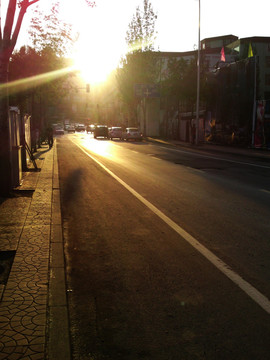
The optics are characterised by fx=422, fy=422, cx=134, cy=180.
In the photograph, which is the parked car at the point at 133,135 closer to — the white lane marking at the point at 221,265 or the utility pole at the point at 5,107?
the utility pole at the point at 5,107

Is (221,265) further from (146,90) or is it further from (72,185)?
(146,90)

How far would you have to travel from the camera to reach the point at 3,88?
9719 mm

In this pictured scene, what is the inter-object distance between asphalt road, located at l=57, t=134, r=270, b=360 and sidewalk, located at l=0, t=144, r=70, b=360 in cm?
15

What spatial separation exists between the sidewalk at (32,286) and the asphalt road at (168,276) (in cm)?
15

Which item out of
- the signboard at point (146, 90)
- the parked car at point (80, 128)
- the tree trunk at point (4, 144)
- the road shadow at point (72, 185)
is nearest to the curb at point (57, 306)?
the road shadow at point (72, 185)

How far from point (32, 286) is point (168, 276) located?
1484mm

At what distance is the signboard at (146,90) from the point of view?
174 feet

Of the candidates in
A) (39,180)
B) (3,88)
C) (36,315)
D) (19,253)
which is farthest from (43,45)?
(36,315)

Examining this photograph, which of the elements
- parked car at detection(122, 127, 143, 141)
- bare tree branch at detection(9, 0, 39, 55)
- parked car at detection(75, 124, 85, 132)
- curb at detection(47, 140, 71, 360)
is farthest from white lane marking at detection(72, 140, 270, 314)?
parked car at detection(75, 124, 85, 132)

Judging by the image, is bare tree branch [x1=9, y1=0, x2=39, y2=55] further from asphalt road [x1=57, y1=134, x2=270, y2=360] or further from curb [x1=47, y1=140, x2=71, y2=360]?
curb [x1=47, y1=140, x2=71, y2=360]

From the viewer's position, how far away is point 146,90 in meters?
53.2

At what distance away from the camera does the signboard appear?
53.0m

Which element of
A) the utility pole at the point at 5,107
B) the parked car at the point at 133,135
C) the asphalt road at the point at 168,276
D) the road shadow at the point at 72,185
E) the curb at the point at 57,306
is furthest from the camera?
the parked car at the point at 133,135

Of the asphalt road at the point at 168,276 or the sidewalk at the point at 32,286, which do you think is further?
the asphalt road at the point at 168,276
